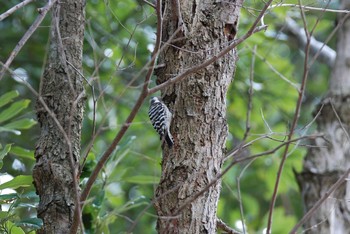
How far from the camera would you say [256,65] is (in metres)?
5.64

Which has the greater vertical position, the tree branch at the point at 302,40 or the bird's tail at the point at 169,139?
the tree branch at the point at 302,40

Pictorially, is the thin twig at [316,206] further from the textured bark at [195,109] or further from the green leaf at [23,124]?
the green leaf at [23,124]

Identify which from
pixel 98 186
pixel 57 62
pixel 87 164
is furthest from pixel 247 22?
pixel 57 62

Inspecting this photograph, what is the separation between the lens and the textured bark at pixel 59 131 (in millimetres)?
2783

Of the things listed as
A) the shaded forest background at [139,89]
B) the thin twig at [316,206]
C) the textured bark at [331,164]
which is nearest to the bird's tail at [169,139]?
the thin twig at [316,206]

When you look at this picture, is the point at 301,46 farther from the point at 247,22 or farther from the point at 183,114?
the point at 183,114

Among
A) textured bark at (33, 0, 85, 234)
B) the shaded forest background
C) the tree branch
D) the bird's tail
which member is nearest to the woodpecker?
the bird's tail

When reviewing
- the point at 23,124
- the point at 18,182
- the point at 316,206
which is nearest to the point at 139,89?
the point at 23,124

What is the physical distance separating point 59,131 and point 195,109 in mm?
560

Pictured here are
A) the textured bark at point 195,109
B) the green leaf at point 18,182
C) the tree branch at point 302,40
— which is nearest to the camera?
the textured bark at point 195,109

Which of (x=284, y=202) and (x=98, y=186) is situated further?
(x=284, y=202)

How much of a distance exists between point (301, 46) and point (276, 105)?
55cm

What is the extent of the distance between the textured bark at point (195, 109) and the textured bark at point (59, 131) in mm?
366

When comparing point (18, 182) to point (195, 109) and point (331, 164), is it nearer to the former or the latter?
point (195, 109)
